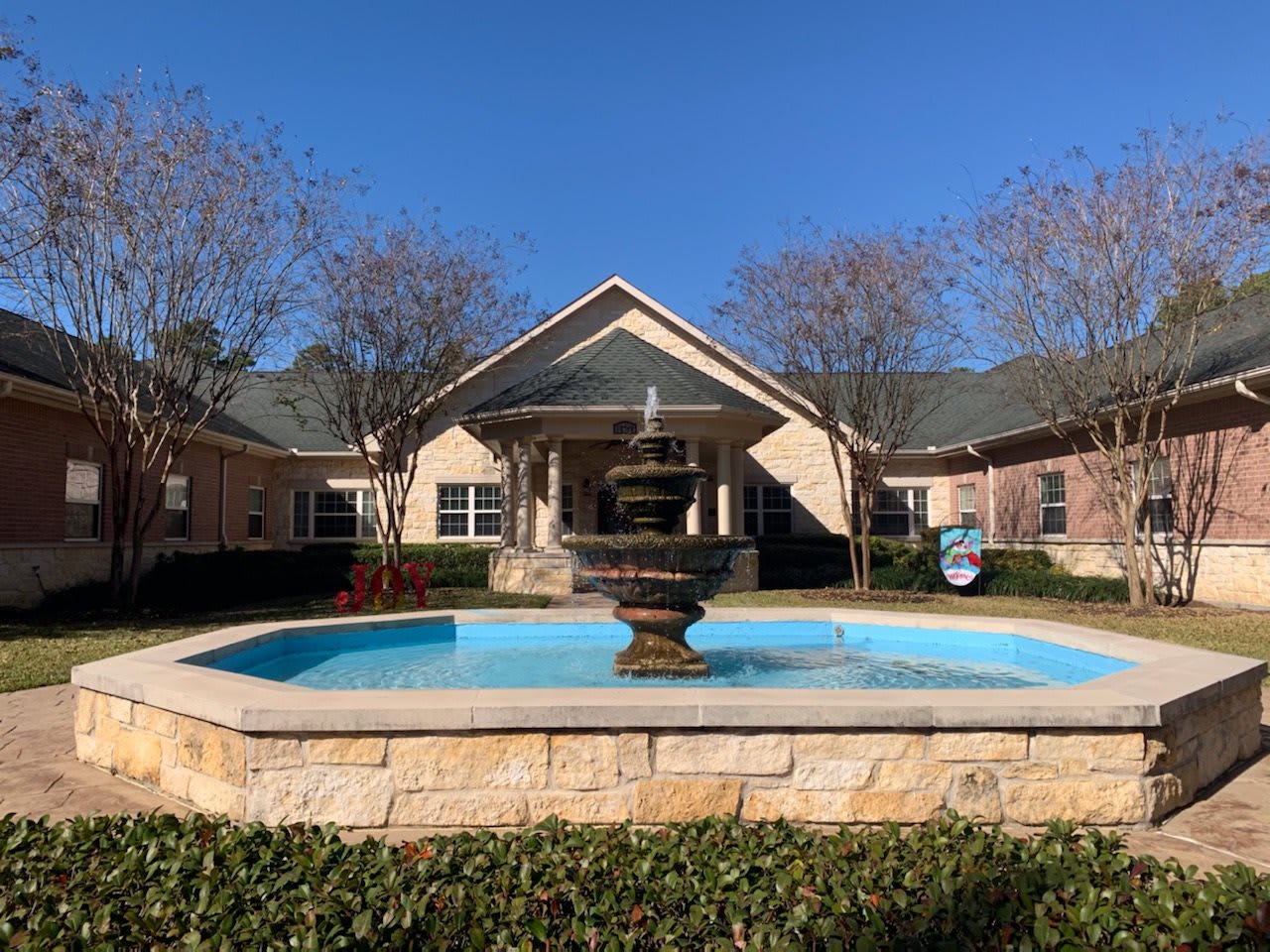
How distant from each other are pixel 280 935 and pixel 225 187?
619 inches

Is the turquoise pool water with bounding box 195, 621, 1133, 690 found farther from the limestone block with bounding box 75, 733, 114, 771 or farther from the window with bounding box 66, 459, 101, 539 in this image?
the window with bounding box 66, 459, 101, 539

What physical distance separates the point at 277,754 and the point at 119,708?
1707mm

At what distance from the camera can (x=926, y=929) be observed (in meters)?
2.52

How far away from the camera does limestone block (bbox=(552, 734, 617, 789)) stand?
4301 mm

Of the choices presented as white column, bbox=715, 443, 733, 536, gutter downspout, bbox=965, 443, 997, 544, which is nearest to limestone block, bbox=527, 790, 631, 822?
white column, bbox=715, 443, 733, 536

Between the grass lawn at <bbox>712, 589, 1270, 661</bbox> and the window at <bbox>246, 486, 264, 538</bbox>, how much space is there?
597 inches

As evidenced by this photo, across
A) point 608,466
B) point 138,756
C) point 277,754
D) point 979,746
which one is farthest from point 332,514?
point 979,746

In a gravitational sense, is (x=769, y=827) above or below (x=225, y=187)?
below

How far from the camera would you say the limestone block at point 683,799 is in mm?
4281

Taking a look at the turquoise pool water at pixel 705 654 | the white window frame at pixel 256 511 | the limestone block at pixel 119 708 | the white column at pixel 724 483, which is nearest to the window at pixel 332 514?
the white window frame at pixel 256 511

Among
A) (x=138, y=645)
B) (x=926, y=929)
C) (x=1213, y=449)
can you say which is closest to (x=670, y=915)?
(x=926, y=929)

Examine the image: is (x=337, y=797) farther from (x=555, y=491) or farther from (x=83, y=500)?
(x=83, y=500)

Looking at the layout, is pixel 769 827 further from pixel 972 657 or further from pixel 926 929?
pixel 972 657

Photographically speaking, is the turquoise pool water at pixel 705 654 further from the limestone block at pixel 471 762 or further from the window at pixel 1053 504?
the window at pixel 1053 504
